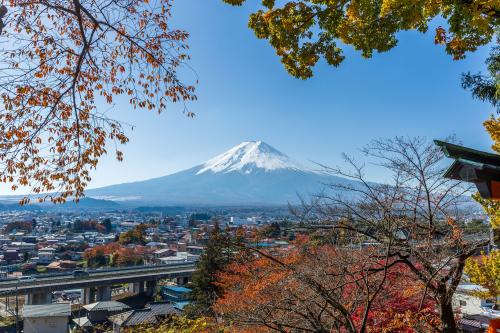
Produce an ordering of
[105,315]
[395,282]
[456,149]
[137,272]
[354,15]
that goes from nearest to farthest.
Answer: [456,149]
[354,15]
[395,282]
[105,315]
[137,272]

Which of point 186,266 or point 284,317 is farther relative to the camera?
point 186,266

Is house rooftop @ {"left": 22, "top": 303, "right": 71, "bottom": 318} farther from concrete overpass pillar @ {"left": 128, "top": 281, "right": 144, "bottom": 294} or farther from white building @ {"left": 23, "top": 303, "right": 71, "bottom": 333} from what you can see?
concrete overpass pillar @ {"left": 128, "top": 281, "right": 144, "bottom": 294}

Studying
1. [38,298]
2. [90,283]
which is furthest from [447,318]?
[38,298]

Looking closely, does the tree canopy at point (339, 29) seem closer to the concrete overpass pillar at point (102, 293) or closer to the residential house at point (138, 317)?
the residential house at point (138, 317)

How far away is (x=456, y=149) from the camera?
3.07m

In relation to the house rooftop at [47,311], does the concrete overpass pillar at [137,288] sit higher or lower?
lower

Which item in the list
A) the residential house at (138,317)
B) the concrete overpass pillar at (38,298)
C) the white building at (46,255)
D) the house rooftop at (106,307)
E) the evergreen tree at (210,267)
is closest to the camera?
the residential house at (138,317)

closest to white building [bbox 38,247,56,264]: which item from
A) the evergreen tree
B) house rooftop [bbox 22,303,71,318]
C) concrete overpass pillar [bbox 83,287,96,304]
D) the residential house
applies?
concrete overpass pillar [bbox 83,287,96,304]

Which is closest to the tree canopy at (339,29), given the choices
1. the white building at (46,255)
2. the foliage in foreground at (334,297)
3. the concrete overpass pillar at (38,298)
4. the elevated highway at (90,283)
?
the foliage in foreground at (334,297)

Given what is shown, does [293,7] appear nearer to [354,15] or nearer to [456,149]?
[354,15]

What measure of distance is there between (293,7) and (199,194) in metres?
186

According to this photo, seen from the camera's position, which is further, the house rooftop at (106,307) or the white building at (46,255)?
the white building at (46,255)

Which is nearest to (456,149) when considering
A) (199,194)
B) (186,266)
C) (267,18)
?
(267,18)

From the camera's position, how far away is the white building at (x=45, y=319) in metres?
18.7
